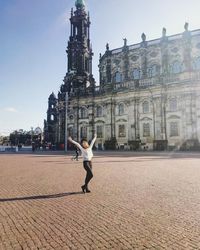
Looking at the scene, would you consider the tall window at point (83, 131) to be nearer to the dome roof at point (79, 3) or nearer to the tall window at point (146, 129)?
the tall window at point (146, 129)

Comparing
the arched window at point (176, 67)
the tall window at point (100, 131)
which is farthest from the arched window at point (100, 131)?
the arched window at point (176, 67)

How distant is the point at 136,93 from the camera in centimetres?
4400

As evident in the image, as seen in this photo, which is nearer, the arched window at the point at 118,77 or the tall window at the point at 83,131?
the tall window at the point at 83,131

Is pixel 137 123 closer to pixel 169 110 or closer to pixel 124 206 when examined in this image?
pixel 169 110

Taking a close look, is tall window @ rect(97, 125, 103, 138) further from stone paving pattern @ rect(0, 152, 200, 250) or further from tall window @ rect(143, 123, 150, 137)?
stone paving pattern @ rect(0, 152, 200, 250)

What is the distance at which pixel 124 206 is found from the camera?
6391 millimetres

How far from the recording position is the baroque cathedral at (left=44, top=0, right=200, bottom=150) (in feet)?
130

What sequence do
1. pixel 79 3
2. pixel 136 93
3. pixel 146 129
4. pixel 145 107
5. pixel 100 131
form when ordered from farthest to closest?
pixel 79 3
pixel 100 131
pixel 136 93
pixel 145 107
pixel 146 129

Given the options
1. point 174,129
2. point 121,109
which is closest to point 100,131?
point 121,109

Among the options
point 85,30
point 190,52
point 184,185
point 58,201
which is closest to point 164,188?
point 184,185

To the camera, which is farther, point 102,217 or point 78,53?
point 78,53

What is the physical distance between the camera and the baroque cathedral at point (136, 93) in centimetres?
3950

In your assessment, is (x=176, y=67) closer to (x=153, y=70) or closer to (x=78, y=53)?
(x=153, y=70)

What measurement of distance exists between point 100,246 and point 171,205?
300 cm
